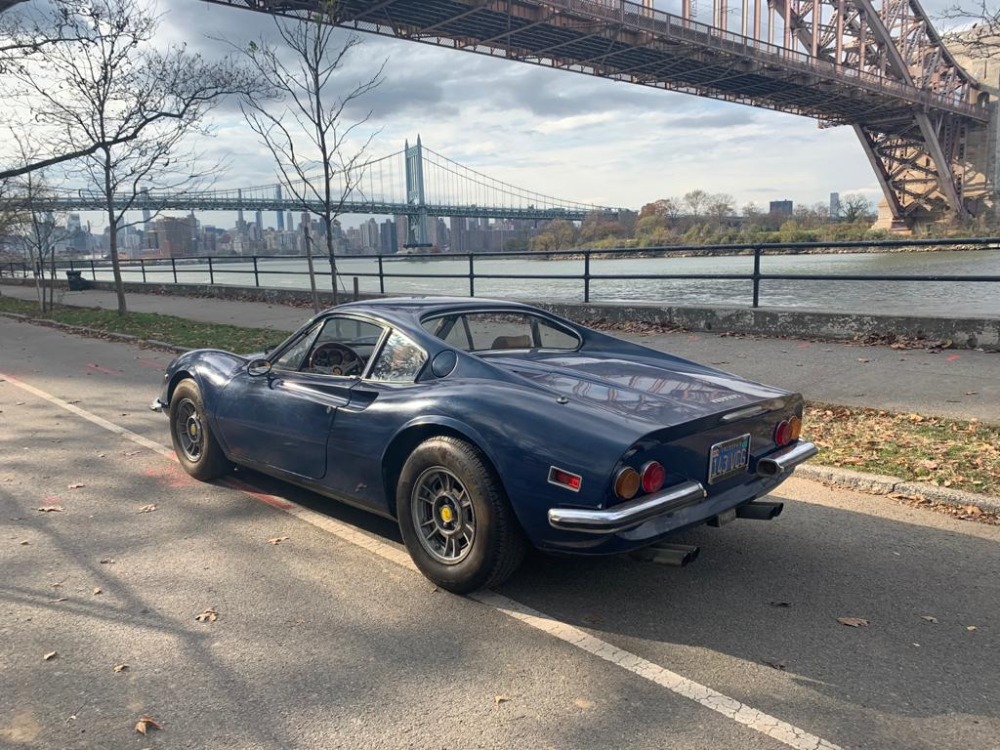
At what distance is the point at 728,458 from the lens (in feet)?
11.0

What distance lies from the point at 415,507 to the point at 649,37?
37.1 metres

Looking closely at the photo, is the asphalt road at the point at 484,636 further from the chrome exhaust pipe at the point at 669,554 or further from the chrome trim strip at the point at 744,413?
the chrome trim strip at the point at 744,413

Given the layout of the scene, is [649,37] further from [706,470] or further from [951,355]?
[706,470]

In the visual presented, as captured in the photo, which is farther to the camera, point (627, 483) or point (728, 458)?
point (728, 458)

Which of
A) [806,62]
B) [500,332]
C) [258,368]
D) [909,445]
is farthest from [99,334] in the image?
[806,62]

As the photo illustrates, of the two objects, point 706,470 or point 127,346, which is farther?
point 127,346

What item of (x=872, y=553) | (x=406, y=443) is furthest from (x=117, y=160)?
(x=872, y=553)

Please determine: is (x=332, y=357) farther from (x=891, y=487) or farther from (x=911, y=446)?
(x=911, y=446)

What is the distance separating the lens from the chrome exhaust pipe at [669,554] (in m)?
3.10

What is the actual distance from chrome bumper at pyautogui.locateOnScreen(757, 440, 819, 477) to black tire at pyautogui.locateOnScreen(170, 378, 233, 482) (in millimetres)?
3466

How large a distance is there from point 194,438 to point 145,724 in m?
3.07

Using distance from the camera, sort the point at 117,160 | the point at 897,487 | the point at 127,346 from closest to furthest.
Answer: the point at 897,487 → the point at 127,346 → the point at 117,160

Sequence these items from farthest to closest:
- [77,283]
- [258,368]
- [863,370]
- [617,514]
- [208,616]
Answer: [77,283], [863,370], [258,368], [208,616], [617,514]

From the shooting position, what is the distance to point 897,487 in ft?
15.1
